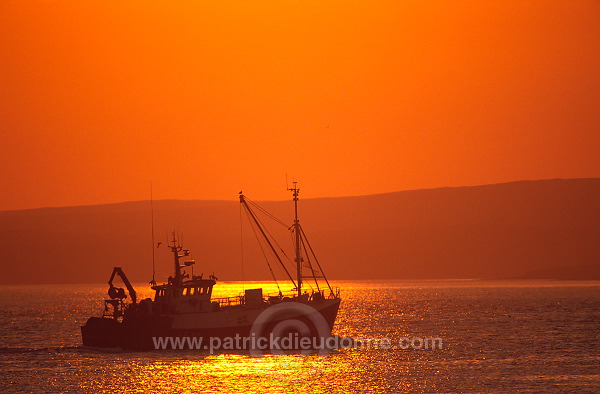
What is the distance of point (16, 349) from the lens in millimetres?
95375

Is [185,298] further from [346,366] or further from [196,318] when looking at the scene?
[346,366]

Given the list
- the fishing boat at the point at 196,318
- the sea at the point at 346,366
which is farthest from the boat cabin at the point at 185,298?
the sea at the point at 346,366

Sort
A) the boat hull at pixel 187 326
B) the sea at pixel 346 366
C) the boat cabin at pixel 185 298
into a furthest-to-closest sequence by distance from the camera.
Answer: the boat hull at pixel 187 326 < the boat cabin at pixel 185 298 < the sea at pixel 346 366

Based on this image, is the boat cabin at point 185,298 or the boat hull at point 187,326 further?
the boat hull at point 187,326

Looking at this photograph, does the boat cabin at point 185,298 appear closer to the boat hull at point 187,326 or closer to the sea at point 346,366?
the boat hull at point 187,326

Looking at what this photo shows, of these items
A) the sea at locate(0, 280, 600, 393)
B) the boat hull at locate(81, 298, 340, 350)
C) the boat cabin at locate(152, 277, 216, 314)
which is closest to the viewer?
the sea at locate(0, 280, 600, 393)

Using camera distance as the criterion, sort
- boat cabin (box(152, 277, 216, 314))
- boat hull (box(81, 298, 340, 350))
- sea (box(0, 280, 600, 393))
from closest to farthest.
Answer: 1. sea (box(0, 280, 600, 393))
2. boat cabin (box(152, 277, 216, 314))
3. boat hull (box(81, 298, 340, 350))

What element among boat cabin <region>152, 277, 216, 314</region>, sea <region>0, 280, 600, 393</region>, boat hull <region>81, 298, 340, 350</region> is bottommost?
sea <region>0, 280, 600, 393</region>

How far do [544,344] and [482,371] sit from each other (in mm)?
23475

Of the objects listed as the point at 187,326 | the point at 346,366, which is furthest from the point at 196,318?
the point at 346,366

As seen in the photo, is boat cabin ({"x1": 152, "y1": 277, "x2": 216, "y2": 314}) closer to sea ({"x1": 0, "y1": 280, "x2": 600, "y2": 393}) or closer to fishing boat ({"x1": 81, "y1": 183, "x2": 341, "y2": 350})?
fishing boat ({"x1": 81, "y1": 183, "x2": 341, "y2": 350})

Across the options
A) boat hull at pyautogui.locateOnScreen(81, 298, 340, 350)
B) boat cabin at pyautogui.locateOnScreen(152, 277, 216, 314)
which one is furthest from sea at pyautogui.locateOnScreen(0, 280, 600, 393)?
boat cabin at pyautogui.locateOnScreen(152, 277, 216, 314)

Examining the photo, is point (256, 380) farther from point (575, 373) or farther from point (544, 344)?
point (544, 344)

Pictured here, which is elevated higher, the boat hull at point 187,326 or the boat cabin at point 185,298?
the boat cabin at point 185,298
